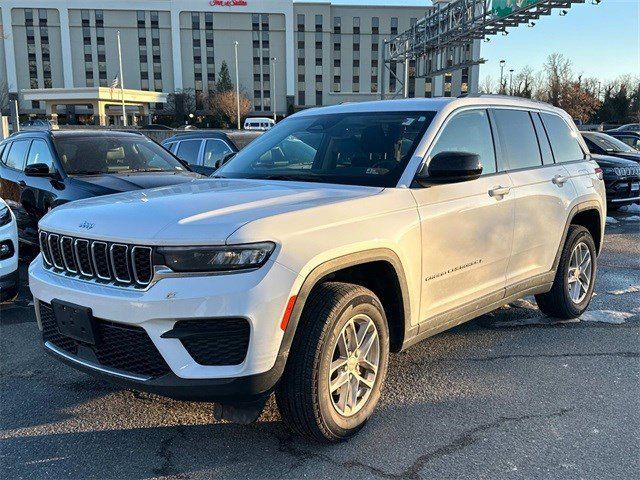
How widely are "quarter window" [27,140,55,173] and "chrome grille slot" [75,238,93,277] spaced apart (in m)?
4.77

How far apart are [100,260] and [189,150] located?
8.24 meters

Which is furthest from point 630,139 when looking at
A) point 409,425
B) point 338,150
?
point 409,425

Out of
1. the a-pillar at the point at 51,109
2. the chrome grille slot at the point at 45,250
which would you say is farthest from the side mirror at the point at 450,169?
the a-pillar at the point at 51,109

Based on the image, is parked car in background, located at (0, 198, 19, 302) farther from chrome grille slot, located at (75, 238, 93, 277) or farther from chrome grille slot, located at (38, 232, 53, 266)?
chrome grille slot, located at (75, 238, 93, 277)

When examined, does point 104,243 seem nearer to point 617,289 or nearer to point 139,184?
point 139,184

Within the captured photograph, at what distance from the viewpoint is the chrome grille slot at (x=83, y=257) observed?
10.0 feet

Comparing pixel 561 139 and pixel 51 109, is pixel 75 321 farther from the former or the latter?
pixel 51 109

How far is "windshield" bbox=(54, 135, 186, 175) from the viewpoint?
294 inches

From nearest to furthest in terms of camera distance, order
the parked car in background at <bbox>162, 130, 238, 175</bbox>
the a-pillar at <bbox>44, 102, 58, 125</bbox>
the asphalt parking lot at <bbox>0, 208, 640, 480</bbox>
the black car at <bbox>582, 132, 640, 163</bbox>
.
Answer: the asphalt parking lot at <bbox>0, 208, 640, 480</bbox> → the parked car in background at <bbox>162, 130, 238, 175</bbox> → the black car at <bbox>582, 132, 640, 163</bbox> → the a-pillar at <bbox>44, 102, 58, 125</bbox>

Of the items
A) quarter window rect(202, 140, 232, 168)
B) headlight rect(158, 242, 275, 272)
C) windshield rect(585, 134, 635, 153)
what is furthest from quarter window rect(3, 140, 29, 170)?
windshield rect(585, 134, 635, 153)

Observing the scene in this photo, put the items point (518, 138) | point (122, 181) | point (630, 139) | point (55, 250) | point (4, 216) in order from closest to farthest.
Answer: point (55, 250) → point (518, 138) → point (4, 216) → point (122, 181) → point (630, 139)

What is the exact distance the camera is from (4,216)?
5.78 meters

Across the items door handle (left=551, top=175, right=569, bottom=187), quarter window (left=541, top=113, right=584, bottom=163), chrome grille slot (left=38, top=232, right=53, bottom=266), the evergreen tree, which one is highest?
the evergreen tree

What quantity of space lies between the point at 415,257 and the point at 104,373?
1820mm
